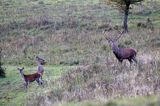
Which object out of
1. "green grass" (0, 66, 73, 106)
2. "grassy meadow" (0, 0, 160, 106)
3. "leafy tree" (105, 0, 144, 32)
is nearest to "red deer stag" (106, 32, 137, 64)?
"grassy meadow" (0, 0, 160, 106)

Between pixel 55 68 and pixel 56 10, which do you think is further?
pixel 56 10

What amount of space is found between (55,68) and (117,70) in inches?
246

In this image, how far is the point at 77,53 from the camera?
25.1 meters

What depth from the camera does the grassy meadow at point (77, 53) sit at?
33.8 feet

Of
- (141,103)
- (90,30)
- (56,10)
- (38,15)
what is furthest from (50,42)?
(141,103)

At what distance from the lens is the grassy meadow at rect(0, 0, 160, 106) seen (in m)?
10.3

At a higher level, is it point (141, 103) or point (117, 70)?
point (141, 103)

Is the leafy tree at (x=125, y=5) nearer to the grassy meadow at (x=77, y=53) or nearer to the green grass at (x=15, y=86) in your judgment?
the grassy meadow at (x=77, y=53)

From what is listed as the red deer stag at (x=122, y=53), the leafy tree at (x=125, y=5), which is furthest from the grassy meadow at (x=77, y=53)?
the leafy tree at (x=125, y=5)

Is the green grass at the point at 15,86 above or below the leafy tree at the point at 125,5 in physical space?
below

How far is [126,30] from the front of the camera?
3316 cm

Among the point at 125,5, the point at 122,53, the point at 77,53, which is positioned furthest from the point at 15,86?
the point at 125,5

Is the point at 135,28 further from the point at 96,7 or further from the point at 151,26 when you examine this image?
the point at 96,7

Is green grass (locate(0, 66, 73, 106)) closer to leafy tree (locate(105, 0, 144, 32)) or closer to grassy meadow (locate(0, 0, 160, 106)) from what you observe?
grassy meadow (locate(0, 0, 160, 106))
